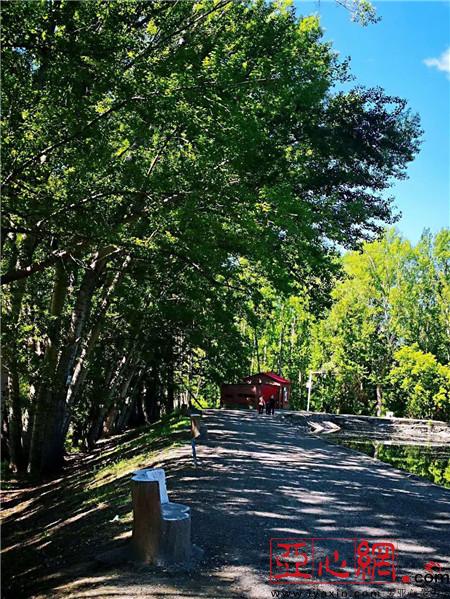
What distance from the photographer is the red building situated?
4150 cm

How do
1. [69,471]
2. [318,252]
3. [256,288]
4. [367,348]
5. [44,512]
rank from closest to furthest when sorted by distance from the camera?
[44,512] < [318,252] < [256,288] < [69,471] < [367,348]

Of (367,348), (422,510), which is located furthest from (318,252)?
(367,348)

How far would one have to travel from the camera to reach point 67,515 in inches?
458

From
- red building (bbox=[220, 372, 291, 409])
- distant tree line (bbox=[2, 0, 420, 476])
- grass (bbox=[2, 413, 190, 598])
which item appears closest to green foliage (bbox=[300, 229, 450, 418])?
red building (bbox=[220, 372, 291, 409])

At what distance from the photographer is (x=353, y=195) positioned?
1664 centimetres

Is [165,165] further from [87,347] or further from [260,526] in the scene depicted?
[87,347]

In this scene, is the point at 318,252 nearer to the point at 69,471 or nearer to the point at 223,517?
the point at 223,517

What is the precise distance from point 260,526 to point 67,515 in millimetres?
5153

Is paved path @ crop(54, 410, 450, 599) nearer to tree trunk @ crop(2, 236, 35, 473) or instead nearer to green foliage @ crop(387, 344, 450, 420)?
tree trunk @ crop(2, 236, 35, 473)

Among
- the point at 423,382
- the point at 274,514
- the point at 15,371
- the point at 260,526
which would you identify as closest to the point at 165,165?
the point at 15,371

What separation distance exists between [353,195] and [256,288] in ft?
11.6

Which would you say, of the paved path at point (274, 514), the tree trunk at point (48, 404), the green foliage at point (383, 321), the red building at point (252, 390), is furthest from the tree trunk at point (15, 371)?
the green foliage at point (383, 321)

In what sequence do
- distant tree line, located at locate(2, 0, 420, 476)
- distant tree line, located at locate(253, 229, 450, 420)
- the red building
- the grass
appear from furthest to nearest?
distant tree line, located at locate(253, 229, 450, 420)
the red building
distant tree line, located at locate(2, 0, 420, 476)
the grass

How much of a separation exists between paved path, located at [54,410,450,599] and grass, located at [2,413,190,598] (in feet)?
3.28
